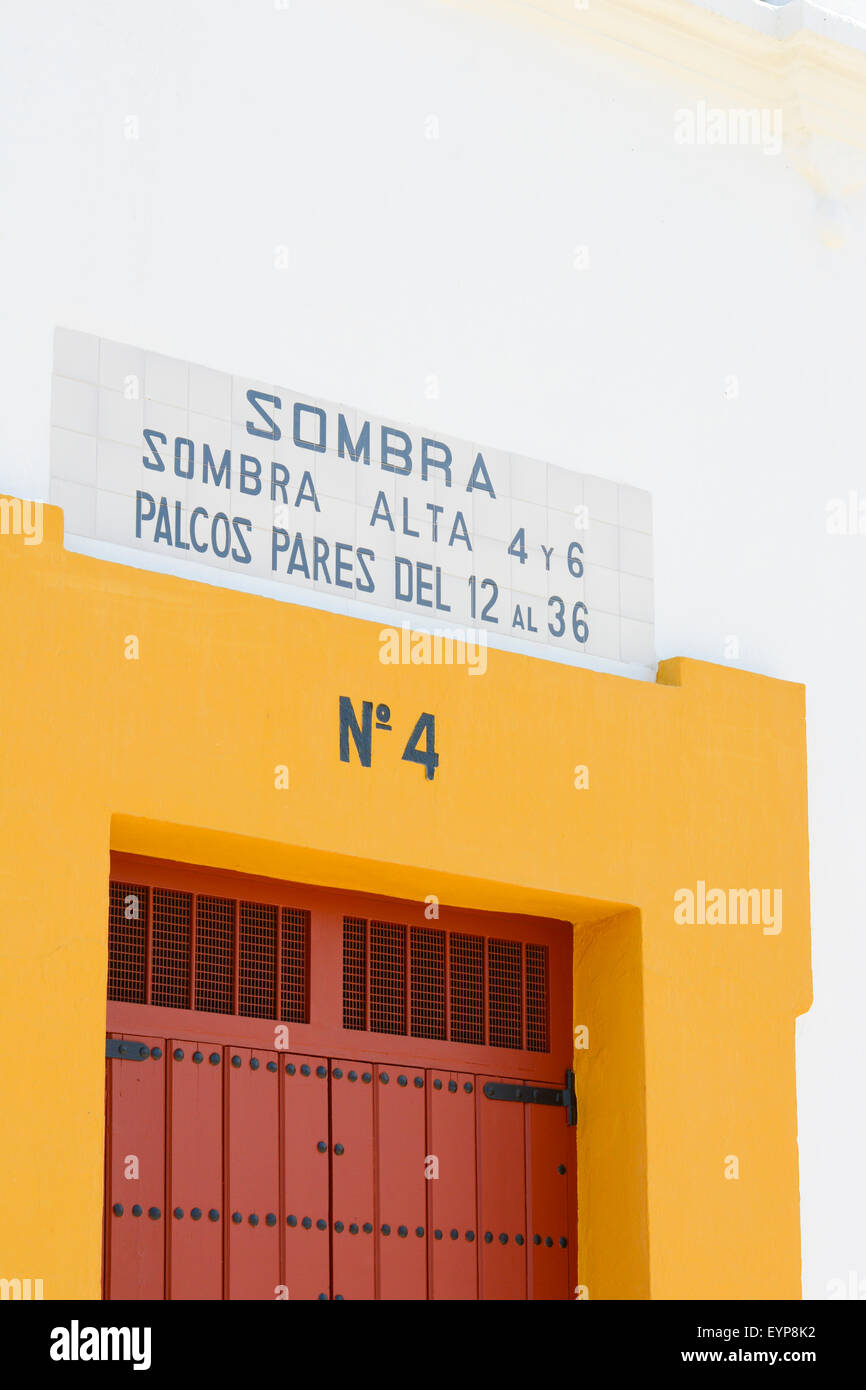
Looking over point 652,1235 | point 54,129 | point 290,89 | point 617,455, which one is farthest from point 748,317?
point 652,1235

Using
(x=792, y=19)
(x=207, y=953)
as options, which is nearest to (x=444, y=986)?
(x=207, y=953)

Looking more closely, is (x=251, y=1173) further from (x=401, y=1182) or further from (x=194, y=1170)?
(x=401, y=1182)

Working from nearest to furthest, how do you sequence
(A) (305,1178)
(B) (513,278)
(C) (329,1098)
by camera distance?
(A) (305,1178)
(C) (329,1098)
(B) (513,278)

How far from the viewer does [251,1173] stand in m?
7.24

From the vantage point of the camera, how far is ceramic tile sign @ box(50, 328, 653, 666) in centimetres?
726

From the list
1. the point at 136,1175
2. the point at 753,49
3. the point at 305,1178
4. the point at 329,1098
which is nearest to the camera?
the point at 136,1175

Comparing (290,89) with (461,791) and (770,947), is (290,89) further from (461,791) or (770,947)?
(770,947)

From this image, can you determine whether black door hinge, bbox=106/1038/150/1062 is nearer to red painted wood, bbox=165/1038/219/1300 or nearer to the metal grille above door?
red painted wood, bbox=165/1038/219/1300

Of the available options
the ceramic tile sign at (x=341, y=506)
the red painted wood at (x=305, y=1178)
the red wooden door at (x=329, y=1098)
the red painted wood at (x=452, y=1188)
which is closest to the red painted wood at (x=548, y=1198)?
the red wooden door at (x=329, y=1098)

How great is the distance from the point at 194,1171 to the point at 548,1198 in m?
1.34

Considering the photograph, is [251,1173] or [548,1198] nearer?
[251,1173]

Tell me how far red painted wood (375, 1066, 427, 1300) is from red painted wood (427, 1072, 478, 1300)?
1.5 inches

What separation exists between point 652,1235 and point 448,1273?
66cm

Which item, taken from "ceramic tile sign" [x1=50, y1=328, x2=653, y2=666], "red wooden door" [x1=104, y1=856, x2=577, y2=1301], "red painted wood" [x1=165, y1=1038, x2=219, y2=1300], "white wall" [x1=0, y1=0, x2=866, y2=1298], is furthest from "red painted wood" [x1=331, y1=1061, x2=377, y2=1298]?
"white wall" [x1=0, y1=0, x2=866, y2=1298]
